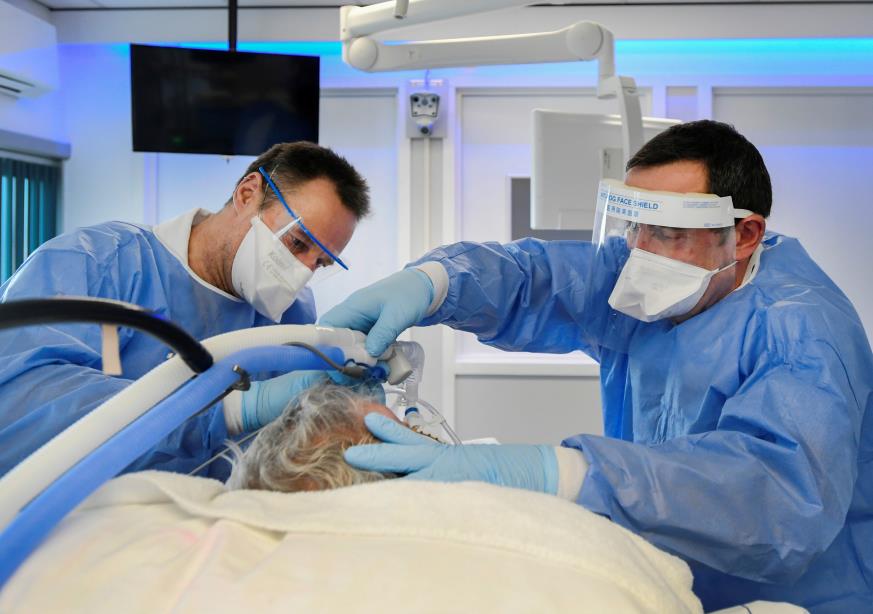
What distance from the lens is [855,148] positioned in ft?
13.0

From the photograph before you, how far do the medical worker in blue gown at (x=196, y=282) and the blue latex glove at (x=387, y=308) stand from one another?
0.16 metres

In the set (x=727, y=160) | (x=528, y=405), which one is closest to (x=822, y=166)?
(x=528, y=405)

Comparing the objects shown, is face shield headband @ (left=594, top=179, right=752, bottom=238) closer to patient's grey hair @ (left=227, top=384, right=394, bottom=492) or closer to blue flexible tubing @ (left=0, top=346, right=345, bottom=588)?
patient's grey hair @ (left=227, top=384, right=394, bottom=492)

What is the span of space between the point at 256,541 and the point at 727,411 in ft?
2.51

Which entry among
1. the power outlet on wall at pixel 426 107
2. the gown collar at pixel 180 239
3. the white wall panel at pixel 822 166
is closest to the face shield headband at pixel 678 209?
the gown collar at pixel 180 239

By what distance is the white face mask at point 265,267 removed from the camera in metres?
1.78

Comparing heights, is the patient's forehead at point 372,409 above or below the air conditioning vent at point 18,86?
below

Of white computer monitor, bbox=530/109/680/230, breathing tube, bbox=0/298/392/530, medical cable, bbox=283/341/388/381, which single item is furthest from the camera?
white computer monitor, bbox=530/109/680/230

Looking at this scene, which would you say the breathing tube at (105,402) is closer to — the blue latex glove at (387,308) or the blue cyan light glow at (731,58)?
the blue latex glove at (387,308)

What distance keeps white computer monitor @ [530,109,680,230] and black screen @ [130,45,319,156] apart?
1.56 metres

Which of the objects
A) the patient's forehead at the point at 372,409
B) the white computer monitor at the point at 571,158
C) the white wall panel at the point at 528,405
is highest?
the white computer monitor at the point at 571,158

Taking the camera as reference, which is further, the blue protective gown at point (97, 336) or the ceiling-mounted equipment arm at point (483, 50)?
the ceiling-mounted equipment arm at point (483, 50)

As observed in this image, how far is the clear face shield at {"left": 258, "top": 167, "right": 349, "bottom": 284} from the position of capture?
179 cm

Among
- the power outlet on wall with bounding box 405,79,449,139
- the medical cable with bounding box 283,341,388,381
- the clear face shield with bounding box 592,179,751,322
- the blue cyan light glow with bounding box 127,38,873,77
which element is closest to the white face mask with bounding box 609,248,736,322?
the clear face shield with bounding box 592,179,751,322
